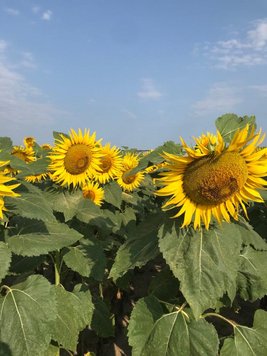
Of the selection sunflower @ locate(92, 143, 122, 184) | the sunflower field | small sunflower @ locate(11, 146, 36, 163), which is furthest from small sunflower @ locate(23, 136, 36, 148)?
the sunflower field

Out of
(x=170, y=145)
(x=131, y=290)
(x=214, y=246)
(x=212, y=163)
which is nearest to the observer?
(x=212, y=163)

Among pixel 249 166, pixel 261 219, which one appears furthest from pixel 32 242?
pixel 261 219

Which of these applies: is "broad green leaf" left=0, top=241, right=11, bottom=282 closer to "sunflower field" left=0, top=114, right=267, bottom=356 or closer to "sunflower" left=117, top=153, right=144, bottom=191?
"sunflower field" left=0, top=114, right=267, bottom=356

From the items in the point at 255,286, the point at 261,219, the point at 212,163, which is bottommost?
the point at 255,286

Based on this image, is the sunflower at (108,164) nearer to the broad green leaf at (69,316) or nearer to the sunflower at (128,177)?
the sunflower at (128,177)

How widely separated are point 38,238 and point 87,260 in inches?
36.8

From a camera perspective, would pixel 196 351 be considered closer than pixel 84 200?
Yes

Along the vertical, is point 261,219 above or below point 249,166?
below

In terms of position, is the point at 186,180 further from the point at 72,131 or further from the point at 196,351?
the point at 72,131

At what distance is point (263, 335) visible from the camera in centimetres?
301

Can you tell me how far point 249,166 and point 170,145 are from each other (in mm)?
555

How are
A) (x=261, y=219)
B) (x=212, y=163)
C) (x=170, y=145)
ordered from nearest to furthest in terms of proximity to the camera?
(x=212, y=163), (x=170, y=145), (x=261, y=219)

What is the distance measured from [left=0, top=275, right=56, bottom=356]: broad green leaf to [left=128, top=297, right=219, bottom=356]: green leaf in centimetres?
55

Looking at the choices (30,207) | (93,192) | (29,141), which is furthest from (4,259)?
(29,141)
